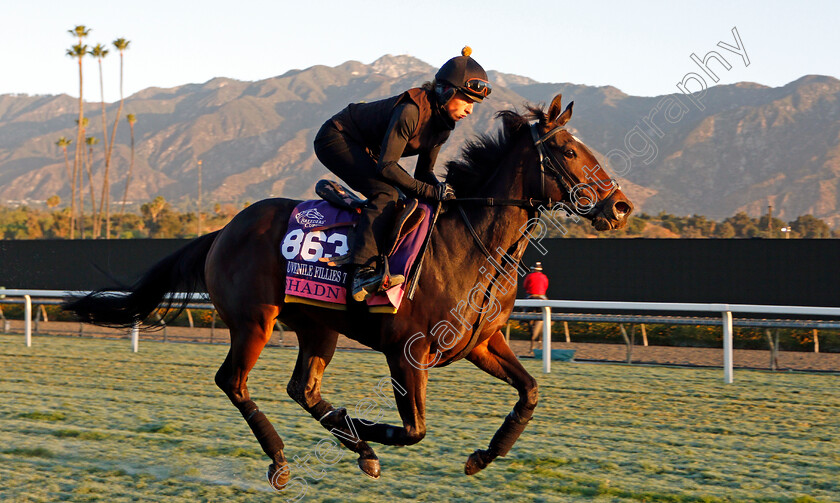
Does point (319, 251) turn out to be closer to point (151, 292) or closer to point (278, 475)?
point (278, 475)

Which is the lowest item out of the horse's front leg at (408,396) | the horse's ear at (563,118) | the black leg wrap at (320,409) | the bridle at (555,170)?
the black leg wrap at (320,409)

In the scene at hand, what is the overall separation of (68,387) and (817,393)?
666cm

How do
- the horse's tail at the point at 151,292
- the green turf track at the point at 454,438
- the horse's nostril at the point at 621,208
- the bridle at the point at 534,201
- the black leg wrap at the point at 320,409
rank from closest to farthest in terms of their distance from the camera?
the horse's nostril at the point at 621,208, the bridle at the point at 534,201, the green turf track at the point at 454,438, the black leg wrap at the point at 320,409, the horse's tail at the point at 151,292

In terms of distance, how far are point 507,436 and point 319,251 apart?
4.36 feet

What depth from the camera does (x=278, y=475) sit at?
13.7ft

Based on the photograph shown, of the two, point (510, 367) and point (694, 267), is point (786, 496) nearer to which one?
point (510, 367)

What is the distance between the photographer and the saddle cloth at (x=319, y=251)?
4274 mm

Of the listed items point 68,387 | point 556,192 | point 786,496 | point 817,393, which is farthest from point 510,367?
point 68,387

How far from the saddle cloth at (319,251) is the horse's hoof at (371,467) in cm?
78

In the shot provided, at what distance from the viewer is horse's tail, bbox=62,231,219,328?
16.5 feet

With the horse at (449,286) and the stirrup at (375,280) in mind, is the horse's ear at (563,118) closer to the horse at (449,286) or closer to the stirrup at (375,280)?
the horse at (449,286)

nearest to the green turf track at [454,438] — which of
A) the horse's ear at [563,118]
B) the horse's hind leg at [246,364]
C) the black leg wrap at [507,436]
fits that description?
the black leg wrap at [507,436]

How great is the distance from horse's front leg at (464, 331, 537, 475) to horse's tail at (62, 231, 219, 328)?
1.77 m

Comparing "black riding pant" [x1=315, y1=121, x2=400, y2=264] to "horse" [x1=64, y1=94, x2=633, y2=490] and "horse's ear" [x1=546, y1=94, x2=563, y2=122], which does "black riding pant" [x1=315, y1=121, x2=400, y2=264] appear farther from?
"horse's ear" [x1=546, y1=94, x2=563, y2=122]
